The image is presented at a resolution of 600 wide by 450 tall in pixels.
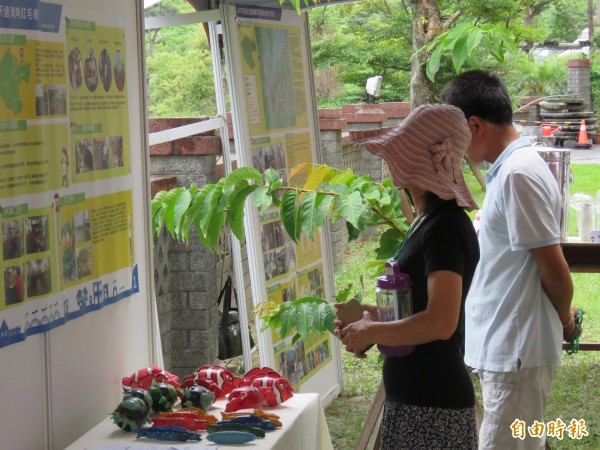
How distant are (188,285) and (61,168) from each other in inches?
104

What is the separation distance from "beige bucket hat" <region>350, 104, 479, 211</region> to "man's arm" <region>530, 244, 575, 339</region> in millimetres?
Result: 505

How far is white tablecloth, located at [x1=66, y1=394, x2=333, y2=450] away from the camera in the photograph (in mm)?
2279

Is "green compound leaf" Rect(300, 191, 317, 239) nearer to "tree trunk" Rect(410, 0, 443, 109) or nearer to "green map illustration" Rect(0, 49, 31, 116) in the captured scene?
"green map illustration" Rect(0, 49, 31, 116)

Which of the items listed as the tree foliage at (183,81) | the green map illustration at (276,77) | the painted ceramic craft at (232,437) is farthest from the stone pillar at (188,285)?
the tree foliage at (183,81)

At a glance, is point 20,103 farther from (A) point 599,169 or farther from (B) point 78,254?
(A) point 599,169

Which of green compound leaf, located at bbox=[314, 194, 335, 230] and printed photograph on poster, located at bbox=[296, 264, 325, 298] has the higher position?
green compound leaf, located at bbox=[314, 194, 335, 230]

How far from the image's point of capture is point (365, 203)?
3859 mm

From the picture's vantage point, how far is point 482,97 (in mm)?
2820

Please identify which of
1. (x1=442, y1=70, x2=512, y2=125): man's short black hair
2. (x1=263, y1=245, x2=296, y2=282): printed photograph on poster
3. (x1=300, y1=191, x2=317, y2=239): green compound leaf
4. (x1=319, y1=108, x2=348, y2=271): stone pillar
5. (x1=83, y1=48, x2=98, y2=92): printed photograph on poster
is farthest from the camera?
(x1=319, y1=108, x2=348, y2=271): stone pillar

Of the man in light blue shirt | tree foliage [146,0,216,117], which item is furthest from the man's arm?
tree foliage [146,0,216,117]

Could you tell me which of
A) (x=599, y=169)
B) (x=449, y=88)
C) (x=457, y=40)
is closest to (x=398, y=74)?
(x=599, y=169)

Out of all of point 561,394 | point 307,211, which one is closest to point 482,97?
point 307,211

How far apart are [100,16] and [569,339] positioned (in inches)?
71.2

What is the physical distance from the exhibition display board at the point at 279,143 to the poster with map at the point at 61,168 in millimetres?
1390
